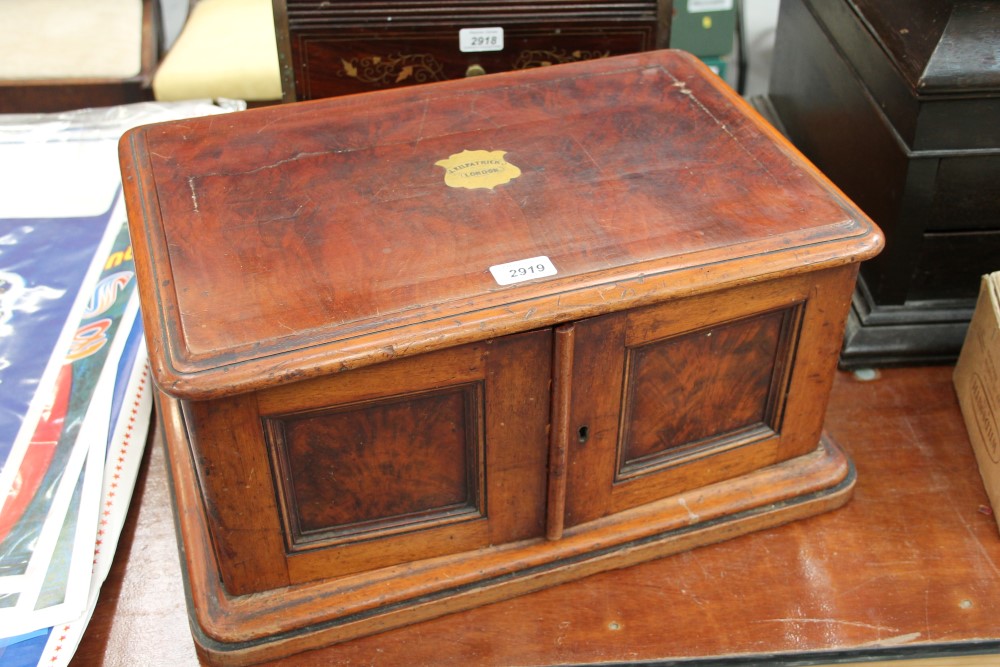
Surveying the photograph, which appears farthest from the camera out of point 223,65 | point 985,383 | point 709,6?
point 709,6

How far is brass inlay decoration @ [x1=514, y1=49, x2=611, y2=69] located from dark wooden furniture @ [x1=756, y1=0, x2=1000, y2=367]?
28cm

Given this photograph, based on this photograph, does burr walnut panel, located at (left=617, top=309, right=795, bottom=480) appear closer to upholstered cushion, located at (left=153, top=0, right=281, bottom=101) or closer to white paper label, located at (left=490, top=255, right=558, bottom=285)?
white paper label, located at (left=490, top=255, right=558, bottom=285)

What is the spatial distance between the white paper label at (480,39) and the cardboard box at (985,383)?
649mm

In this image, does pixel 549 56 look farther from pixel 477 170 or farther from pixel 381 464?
pixel 381 464

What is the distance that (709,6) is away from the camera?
1969 mm

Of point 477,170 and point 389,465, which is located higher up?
point 477,170

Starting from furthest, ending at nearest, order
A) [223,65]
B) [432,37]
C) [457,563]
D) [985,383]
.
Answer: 1. [223,65]
2. [432,37]
3. [985,383]
4. [457,563]

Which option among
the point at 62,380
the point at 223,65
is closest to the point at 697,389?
the point at 62,380

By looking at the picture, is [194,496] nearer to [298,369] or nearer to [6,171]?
[298,369]

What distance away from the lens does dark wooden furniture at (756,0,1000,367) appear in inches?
39.8

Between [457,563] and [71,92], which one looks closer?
[457,563]

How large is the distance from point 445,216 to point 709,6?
1.27 m

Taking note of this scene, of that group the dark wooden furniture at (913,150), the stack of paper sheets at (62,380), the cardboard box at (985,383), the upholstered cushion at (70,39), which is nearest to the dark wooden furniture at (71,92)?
the upholstered cushion at (70,39)

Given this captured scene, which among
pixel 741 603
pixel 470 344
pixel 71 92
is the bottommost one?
pixel 741 603
